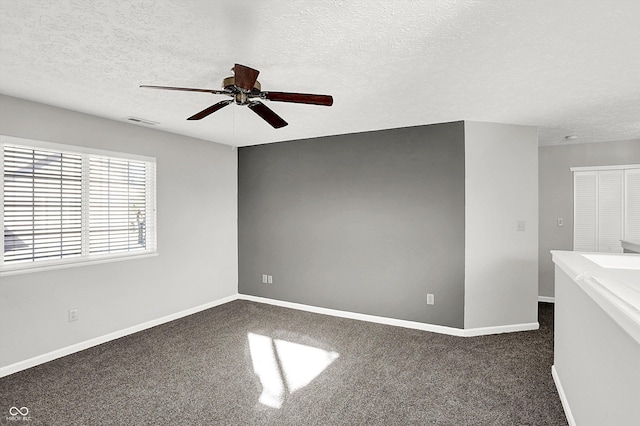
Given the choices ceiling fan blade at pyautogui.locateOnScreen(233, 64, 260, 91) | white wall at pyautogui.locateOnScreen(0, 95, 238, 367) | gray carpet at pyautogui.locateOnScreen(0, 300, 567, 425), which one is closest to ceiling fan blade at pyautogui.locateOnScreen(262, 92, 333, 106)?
ceiling fan blade at pyautogui.locateOnScreen(233, 64, 260, 91)

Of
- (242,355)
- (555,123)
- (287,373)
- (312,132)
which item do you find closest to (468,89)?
(555,123)

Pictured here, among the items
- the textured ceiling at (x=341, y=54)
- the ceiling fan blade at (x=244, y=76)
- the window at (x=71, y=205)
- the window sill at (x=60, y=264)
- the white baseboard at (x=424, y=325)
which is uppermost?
the textured ceiling at (x=341, y=54)

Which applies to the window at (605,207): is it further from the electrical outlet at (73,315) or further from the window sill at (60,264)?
the electrical outlet at (73,315)

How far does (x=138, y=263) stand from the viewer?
375 cm

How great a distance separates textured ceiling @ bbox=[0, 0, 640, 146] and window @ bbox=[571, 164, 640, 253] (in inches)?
64.0

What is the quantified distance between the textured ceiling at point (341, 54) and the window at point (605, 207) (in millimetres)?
1625

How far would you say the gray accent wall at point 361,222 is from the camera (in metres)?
3.69

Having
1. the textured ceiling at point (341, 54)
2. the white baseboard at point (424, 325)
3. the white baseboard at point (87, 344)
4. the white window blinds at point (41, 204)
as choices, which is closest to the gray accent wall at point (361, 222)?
the white baseboard at point (424, 325)

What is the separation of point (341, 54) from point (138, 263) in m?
3.21

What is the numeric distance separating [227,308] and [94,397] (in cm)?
220

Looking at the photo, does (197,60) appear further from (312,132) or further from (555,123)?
(555,123)

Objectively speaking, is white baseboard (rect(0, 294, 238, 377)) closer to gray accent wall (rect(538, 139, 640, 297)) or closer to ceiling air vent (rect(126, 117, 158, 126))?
ceiling air vent (rect(126, 117, 158, 126))

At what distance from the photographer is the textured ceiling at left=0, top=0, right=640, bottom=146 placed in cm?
161

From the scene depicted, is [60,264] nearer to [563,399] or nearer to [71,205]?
[71,205]
